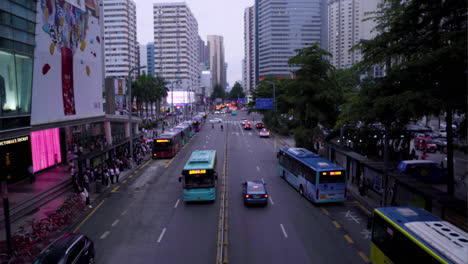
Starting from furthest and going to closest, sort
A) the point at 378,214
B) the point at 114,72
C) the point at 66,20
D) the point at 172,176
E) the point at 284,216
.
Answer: the point at 114,72
the point at 172,176
the point at 66,20
the point at 284,216
the point at 378,214

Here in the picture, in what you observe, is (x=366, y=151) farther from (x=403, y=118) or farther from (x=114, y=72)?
(x=114, y=72)

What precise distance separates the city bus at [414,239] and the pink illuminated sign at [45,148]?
87.9ft

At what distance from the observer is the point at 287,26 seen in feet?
606

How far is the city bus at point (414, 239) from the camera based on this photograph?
8.85 m

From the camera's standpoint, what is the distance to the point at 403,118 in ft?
59.8

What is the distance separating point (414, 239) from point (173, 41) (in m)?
155

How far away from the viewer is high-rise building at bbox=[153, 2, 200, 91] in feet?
500

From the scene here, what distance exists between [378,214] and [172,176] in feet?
71.6

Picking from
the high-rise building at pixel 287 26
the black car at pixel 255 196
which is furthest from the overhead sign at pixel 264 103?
the high-rise building at pixel 287 26

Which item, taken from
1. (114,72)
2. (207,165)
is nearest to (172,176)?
(207,165)

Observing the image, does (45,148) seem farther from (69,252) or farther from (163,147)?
(69,252)

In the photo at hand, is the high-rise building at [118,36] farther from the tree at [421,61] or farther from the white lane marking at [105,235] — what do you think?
the tree at [421,61]

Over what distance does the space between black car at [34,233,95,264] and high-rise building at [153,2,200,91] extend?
Result: 142m

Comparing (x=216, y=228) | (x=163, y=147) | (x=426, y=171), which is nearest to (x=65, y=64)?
(x=163, y=147)
